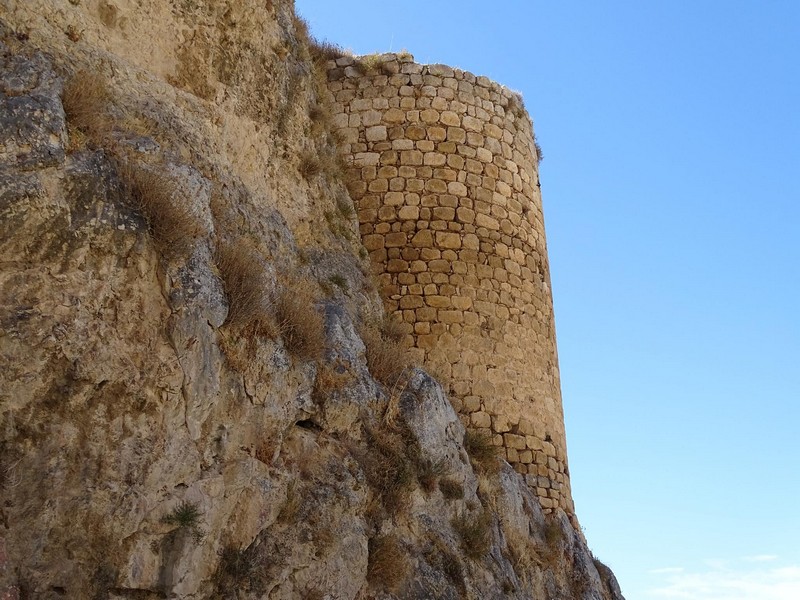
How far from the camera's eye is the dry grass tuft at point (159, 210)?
5.70 metres

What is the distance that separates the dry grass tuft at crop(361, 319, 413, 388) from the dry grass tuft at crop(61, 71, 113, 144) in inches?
112

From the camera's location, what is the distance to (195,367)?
562 centimetres

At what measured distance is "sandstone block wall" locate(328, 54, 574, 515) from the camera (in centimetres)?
930

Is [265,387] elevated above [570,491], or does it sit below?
below

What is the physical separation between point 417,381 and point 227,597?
287cm

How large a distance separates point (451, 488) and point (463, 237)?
10.4 ft

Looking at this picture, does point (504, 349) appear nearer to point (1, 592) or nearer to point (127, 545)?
point (127, 545)

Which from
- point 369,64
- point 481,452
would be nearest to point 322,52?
point 369,64

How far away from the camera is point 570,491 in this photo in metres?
10.1

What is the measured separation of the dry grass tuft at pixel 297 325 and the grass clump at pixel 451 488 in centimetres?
158

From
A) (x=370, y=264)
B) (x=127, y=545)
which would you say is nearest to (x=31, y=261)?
(x=127, y=545)

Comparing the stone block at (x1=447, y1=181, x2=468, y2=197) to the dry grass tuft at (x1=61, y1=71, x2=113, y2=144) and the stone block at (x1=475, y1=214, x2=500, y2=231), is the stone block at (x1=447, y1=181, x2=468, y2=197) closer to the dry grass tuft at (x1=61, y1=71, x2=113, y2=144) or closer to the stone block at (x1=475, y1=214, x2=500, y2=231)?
the stone block at (x1=475, y1=214, x2=500, y2=231)

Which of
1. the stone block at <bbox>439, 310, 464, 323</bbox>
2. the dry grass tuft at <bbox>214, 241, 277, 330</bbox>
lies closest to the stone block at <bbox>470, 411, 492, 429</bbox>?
the stone block at <bbox>439, 310, 464, 323</bbox>

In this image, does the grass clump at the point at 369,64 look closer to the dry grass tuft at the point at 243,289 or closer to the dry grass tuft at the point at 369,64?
the dry grass tuft at the point at 369,64
